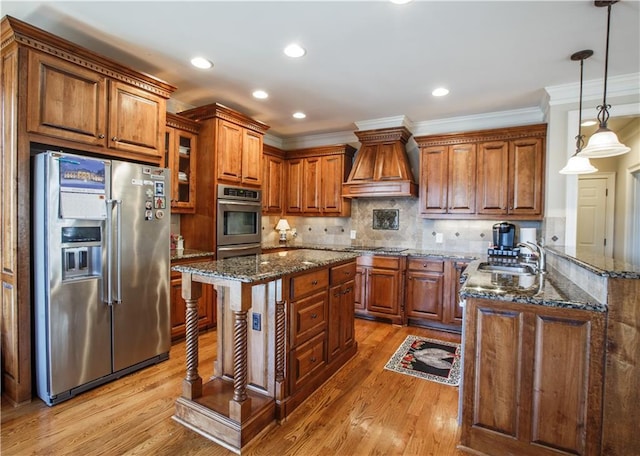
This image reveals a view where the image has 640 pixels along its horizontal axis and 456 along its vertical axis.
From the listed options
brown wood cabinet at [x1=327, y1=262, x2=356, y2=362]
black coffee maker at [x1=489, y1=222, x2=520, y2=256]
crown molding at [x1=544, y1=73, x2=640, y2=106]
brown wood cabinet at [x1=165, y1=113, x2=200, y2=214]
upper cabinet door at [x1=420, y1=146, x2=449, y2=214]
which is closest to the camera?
brown wood cabinet at [x1=327, y1=262, x2=356, y2=362]

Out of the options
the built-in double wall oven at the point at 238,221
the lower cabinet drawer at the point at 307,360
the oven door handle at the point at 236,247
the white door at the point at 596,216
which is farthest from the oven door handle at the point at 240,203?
the white door at the point at 596,216

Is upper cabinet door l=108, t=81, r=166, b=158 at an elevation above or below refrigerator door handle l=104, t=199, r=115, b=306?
above

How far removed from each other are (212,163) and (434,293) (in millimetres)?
3002

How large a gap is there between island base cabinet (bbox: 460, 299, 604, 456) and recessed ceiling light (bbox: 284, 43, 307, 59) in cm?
224

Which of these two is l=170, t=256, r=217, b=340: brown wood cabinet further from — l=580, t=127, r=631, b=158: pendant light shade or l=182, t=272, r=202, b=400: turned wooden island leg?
l=580, t=127, r=631, b=158: pendant light shade

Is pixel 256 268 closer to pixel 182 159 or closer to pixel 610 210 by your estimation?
pixel 182 159

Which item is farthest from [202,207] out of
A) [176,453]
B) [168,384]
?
[176,453]

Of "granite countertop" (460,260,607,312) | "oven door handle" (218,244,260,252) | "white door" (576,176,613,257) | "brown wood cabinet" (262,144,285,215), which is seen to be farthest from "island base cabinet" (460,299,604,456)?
"white door" (576,176,613,257)

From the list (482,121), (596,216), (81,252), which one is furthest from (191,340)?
(596,216)

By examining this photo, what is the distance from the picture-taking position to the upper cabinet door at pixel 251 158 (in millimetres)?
4008

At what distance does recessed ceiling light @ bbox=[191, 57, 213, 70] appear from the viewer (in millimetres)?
2791

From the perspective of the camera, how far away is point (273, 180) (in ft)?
16.7

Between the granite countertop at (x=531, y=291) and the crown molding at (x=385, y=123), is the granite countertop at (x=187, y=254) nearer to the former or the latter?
the granite countertop at (x=531, y=291)

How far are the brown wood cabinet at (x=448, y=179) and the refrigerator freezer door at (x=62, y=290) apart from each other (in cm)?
355
